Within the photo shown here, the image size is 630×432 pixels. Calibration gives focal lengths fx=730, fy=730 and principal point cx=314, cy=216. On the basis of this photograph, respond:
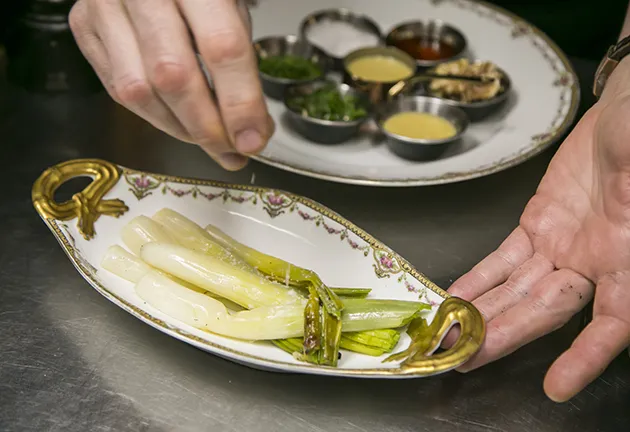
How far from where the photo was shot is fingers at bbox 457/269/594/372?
1843 mm

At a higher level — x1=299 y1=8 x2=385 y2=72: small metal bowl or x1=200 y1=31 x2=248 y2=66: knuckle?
x1=200 y1=31 x2=248 y2=66: knuckle

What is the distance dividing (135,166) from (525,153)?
1.49 metres

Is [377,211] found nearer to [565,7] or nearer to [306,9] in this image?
[306,9]

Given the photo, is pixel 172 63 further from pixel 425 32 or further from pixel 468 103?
pixel 425 32

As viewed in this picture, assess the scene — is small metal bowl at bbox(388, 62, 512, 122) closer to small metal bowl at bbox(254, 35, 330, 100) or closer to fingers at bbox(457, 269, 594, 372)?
small metal bowl at bbox(254, 35, 330, 100)

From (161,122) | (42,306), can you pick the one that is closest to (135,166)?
(42,306)

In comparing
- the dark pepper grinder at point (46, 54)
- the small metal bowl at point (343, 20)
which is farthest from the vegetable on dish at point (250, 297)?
the small metal bowl at point (343, 20)

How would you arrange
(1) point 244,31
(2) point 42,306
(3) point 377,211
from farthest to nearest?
(3) point 377,211 → (2) point 42,306 → (1) point 244,31

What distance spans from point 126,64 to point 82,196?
613mm

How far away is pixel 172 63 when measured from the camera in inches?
64.1

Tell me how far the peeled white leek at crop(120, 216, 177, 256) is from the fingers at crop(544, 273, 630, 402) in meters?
1.14

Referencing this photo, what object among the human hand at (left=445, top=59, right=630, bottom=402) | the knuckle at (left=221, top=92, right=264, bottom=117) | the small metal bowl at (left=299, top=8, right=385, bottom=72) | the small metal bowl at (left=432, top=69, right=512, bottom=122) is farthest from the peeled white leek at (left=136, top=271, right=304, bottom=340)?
the small metal bowl at (left=299, top=8, right=385, bottom=72)

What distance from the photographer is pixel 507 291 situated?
1.98 meters

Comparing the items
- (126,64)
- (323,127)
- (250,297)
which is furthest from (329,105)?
(126,64)
